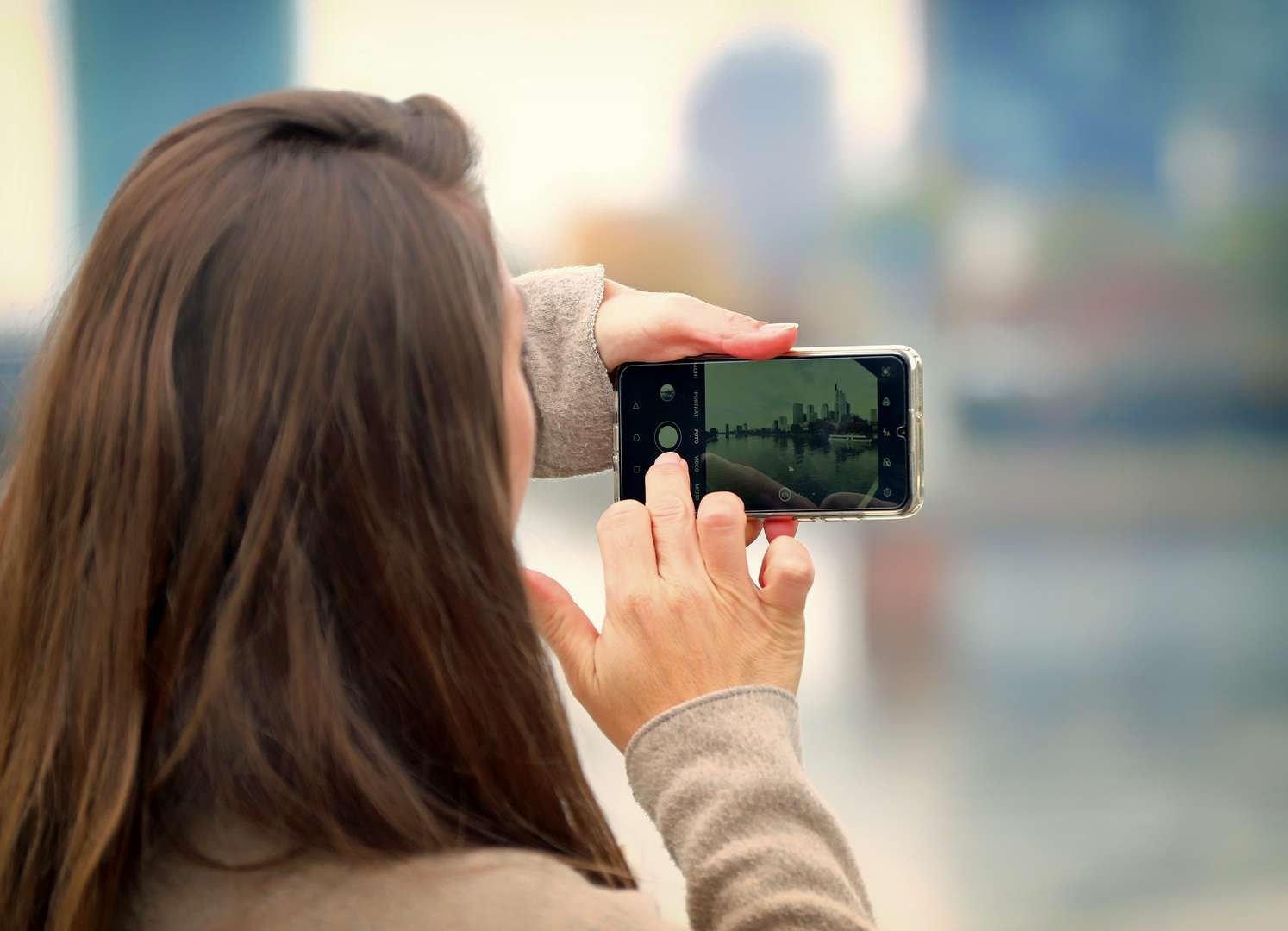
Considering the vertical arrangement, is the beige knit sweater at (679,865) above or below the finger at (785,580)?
below

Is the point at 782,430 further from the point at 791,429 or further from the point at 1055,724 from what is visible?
the point at 1055,724

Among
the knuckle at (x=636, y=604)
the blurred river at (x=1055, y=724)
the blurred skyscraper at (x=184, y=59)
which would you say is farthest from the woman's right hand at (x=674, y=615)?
the blurred skyscraper at (x=184, y=59)

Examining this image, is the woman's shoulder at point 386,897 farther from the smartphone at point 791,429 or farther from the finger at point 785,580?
the smartphone at point 791,429

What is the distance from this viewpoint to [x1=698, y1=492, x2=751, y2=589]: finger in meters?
0.45

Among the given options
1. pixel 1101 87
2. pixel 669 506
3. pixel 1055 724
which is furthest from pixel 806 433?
pixel 1101 87

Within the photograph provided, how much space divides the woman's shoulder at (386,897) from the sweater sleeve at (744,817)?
58mm

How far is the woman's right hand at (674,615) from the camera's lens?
0.42 metres

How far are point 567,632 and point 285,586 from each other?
0.62 feet

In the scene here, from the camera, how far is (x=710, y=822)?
370 millimetres

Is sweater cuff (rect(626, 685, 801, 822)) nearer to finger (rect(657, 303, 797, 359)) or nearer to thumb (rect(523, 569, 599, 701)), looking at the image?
thumb (rect(523, 569, 599, 701))

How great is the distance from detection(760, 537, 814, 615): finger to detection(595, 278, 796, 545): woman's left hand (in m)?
0.07

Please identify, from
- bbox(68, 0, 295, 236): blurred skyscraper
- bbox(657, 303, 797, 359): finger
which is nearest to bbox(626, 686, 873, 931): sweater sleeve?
bbox(657, 303, 797, 359): finger

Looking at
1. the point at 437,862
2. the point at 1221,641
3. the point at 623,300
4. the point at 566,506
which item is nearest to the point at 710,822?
the point at 437,862

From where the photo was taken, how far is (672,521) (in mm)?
472
